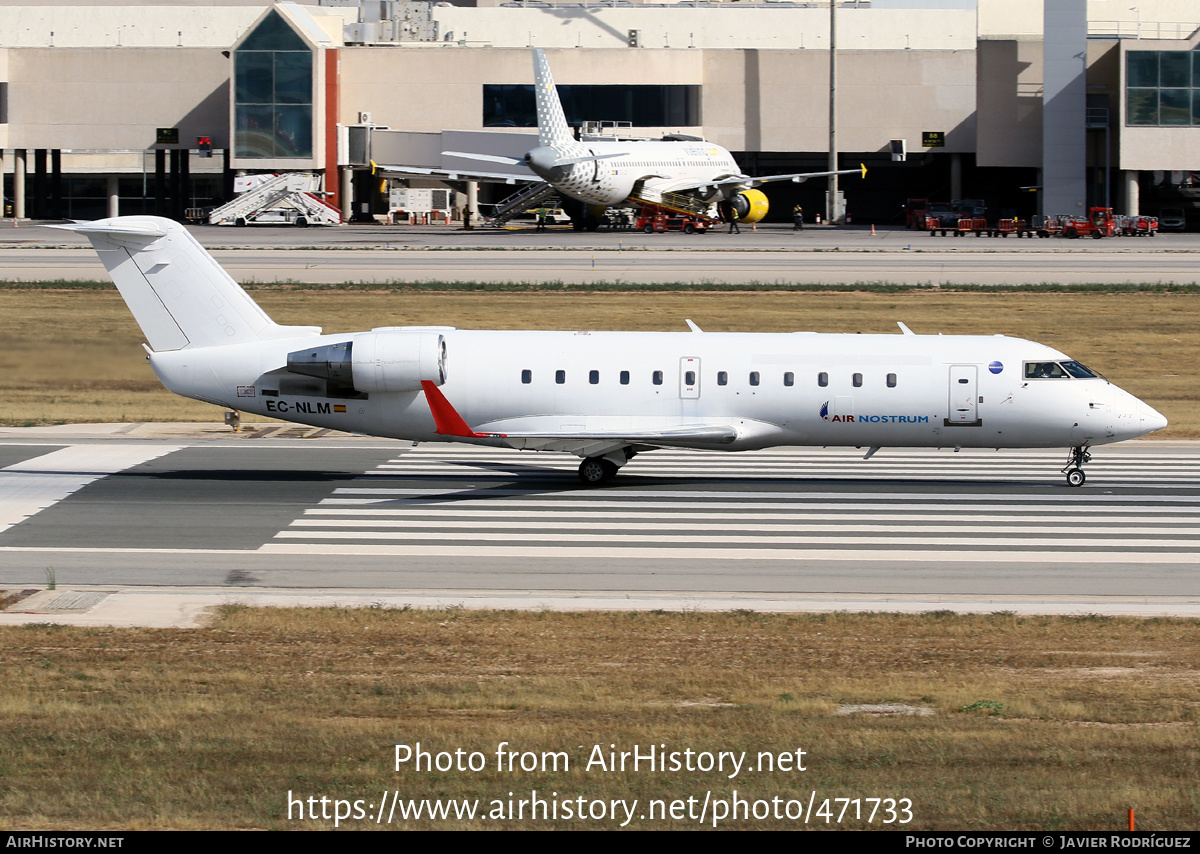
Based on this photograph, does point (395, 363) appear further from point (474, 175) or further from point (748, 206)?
point (748, 206)

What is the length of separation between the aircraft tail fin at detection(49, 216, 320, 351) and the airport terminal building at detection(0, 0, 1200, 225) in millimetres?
72328

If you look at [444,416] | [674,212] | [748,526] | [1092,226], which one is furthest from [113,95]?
[748,526]

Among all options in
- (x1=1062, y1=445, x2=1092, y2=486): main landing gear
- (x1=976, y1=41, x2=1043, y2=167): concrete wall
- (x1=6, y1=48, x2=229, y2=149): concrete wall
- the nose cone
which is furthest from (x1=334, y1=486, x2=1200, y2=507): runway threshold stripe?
(x1=6, y1=48, x2=229, y2=149): concrete wall

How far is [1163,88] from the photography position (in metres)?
93.1

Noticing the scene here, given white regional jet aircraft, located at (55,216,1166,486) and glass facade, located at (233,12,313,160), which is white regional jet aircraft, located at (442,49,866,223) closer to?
glass facade, located at (233,12,313,160)

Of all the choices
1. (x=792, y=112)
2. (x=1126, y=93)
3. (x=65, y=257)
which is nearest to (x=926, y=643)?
(x=65, y=257)

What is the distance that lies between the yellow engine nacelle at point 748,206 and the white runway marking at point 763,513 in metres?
61.8

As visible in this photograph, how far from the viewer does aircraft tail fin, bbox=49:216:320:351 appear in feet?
91.1

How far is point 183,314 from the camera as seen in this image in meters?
27.8

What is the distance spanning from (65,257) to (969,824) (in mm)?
62334

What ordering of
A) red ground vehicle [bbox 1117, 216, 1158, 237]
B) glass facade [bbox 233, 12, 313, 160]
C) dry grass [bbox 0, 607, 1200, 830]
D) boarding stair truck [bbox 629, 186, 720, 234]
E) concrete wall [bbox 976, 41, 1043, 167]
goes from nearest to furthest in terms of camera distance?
dry grass [bbox 0, 607, 1200, 830] < red ground vehicle [bbox 1117, 216, 1158, 237] < boarding stair truck [bbox 629, 186, 720, 234] < glass facade [bbox 233, 12, 313, 160] < concrete wall [bbox 976, 41, 1043, 167]

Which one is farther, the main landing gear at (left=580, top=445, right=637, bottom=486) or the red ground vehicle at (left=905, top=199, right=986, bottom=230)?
the red ground vehicle at (left=905, top=199, right=986, bottom=230)

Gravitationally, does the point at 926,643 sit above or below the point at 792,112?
below
